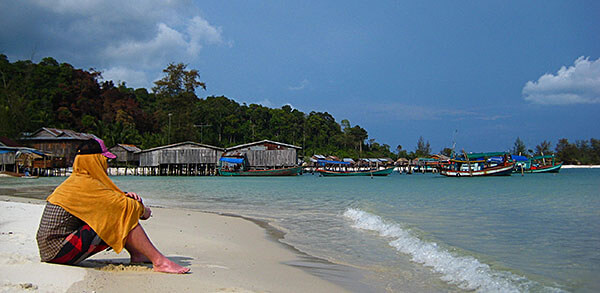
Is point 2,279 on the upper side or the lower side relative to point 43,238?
lower

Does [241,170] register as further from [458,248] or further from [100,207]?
[100,207]

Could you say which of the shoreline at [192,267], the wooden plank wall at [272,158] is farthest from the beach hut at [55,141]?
the shoreline at [192,267]

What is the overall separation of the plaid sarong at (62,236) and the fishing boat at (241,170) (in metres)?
40.8

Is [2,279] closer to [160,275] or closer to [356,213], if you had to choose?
[160,275]

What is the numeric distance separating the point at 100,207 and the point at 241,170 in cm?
4180

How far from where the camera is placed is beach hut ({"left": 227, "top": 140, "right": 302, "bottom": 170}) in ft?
148

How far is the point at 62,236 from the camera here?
3.03m

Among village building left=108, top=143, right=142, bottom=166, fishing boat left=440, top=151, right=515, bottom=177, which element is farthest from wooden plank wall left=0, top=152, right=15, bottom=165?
fishing boat left=440, top=151, right=515, bottom=177

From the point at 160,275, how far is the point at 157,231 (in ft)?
9.82

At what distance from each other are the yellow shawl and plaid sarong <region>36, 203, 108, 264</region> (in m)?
0.07

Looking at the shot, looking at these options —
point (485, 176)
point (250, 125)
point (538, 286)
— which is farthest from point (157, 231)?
point (250, 125)

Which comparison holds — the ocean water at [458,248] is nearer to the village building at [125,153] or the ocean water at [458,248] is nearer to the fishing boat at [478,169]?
the fishing boat at [478,169]

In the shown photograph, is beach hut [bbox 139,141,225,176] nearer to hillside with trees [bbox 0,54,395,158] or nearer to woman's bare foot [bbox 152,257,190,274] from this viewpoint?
hillside with trees [bbox 0,54,395,158]

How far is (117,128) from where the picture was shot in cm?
5047
